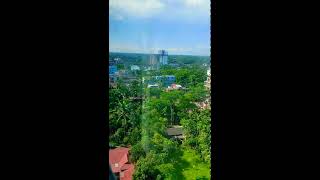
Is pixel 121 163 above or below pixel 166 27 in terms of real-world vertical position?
below

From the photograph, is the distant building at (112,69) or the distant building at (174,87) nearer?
the distant building at (112,69)

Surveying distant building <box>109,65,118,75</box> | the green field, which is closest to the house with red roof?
the green field

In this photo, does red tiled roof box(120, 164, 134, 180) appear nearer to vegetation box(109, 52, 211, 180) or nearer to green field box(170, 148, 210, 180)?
vegetation box(109, 52, 211, 180)

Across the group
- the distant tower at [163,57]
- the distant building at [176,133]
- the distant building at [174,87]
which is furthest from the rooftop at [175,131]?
the distant tower at [163,57]

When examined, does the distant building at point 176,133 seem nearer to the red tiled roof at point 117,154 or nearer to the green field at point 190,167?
the green field at point 190,167

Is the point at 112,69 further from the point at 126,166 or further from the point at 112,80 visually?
the point at 126,166

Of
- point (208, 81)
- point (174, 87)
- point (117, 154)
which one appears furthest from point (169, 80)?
point (117, 154)
